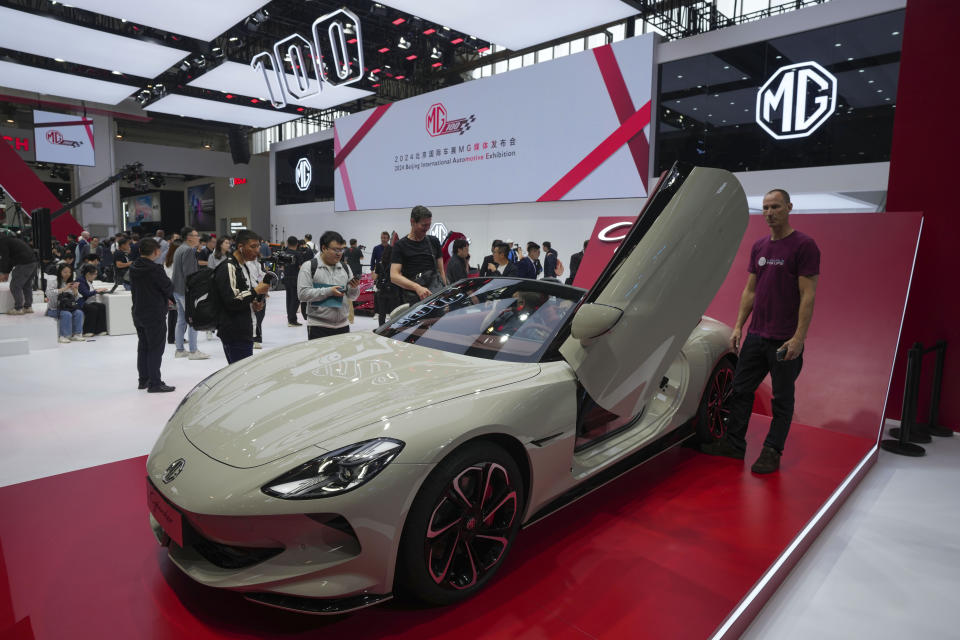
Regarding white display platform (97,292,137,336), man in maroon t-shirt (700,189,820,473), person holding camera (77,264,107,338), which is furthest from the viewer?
white display platform (97,292,137,336)

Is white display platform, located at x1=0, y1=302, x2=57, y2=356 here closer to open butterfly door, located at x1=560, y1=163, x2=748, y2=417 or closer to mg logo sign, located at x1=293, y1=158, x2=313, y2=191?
open butterfly door, located at x1=560, y1=163, x2=748, y2=417

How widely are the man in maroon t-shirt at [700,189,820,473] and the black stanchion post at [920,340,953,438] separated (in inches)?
67.3

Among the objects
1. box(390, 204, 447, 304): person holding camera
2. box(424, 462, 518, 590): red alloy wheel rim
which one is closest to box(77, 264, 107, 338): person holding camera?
box(390, 204, 447, 304): person holding camera

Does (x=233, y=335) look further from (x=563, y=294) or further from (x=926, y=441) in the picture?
(x=926, y=441)

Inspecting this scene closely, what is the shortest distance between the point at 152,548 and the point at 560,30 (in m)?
10.3

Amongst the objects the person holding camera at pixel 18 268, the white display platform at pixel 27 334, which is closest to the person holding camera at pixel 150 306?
the white display platform at pixel 27 334

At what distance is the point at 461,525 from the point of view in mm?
1787

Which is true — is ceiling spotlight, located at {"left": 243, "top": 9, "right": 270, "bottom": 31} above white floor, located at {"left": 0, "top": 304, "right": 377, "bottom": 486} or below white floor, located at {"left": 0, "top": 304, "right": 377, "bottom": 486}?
above

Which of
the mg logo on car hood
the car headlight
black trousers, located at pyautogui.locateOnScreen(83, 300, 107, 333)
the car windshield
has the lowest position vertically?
black trousers, located at pyautogui.locateOnScreen(83, 300, 107, 333)

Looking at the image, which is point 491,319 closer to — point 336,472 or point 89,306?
point 336,472

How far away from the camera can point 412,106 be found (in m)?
12.9

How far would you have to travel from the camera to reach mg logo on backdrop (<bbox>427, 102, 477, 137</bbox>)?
38.1 feet

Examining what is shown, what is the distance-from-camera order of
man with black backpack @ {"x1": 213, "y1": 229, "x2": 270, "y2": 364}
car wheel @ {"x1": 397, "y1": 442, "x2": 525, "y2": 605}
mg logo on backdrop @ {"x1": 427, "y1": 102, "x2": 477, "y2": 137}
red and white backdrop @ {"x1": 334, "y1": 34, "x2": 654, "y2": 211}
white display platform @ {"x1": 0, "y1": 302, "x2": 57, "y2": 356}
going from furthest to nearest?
mg logo on backdrop @ {"x1": 427, "y1": 102, "x2": 477, "y2": 137}
red and white backdrop @ {"x1": 334, "y1": 34, "x2": 654, "y2": 211}
white display platform @ {"x1": 0, "y1": 302, "x2": 57, "y2": 356}
man with black backpack @ {"x1": 213, "y1": 229, "x2": 270, "y2": 364}
car wheel @ {"x1": 397, "y1": 442, "x2": 525, "y2": 605}

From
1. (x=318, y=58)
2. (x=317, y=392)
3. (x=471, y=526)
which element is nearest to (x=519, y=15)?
(x=318, y=58)
